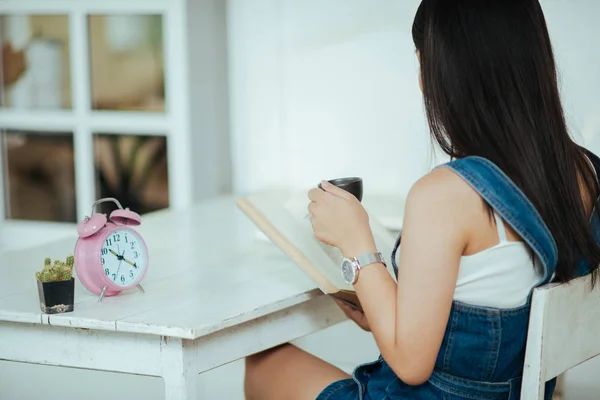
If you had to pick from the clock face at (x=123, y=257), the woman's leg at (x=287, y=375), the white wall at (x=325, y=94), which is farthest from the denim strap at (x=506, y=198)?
the white wall at (x=325, y=94)

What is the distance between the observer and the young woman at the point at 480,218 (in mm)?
1264

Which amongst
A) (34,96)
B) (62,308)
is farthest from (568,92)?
(34,96)

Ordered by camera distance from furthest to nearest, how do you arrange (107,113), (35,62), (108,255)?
1. (35,62)
2. (107,113)
3. (108,255)

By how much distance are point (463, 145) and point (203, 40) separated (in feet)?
5.51

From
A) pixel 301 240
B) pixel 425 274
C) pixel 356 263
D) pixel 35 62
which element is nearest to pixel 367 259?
pixel 356 263

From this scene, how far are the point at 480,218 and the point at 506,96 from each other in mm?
190

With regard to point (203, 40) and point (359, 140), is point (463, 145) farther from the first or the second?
point (203, 40)

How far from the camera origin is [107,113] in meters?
2.99

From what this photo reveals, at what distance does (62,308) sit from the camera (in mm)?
1434

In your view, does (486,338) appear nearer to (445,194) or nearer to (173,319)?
(445,194)

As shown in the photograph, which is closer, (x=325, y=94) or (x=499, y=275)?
(x=499, y=275)

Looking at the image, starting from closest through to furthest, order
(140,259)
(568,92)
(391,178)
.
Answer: (140,259) < (568,92) < (391,178)

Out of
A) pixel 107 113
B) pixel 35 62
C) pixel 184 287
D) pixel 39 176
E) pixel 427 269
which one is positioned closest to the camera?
pixel 427 269

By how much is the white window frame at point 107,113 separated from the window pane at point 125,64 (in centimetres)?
3
